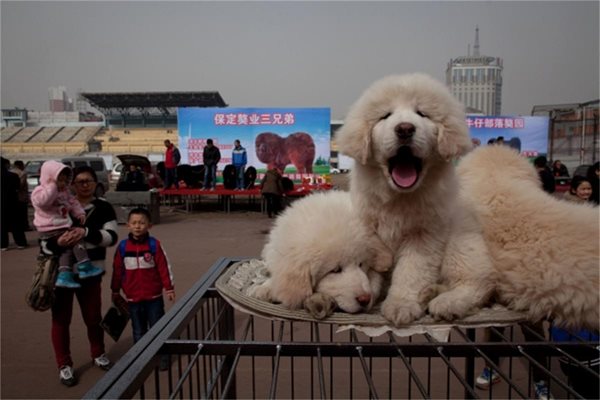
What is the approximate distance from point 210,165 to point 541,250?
36.2 ft

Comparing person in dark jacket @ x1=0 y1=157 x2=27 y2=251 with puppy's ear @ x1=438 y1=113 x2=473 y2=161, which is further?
Result: person in dark jacket @ x1=0 y1=157 x2=27 y2=251

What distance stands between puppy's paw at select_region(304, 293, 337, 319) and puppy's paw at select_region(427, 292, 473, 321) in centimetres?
32

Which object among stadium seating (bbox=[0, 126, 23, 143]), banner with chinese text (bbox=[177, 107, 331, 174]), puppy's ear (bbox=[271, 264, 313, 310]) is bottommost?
puppy's ear (bbox=[271, 264, 313, 310])

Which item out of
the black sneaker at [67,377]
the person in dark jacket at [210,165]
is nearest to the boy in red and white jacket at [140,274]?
the black sneaker at [67,377]

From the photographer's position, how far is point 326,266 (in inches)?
57.4

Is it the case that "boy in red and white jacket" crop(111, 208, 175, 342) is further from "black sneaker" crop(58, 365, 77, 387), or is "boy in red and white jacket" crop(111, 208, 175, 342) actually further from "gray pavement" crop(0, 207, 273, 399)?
"gray pavement" crop(0, 207, 273, 399)

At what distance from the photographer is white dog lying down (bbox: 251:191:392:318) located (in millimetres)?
1429

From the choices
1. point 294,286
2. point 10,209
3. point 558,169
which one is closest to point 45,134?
point 10,209

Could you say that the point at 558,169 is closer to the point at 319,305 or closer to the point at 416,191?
the point at 416,191

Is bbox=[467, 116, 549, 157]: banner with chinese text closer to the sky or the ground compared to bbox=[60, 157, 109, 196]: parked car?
closer to the sky

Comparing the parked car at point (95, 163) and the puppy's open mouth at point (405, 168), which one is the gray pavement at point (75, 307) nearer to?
the puppy's open mouth at point (405, 168)

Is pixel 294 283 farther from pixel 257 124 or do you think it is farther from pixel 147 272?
pixel 257 124

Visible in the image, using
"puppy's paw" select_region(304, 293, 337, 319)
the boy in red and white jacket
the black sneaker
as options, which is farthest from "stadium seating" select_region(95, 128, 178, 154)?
"puppy's paw" select_region(304, 293, 337, 319)

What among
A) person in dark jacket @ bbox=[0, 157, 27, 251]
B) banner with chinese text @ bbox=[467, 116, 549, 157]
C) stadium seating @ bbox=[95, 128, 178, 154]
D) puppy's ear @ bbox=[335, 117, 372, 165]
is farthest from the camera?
stadium seating @ bbox=[95, 128, 178, 154]
